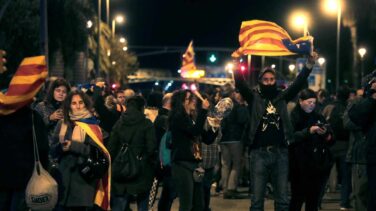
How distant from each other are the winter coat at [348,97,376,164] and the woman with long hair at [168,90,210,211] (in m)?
1.69

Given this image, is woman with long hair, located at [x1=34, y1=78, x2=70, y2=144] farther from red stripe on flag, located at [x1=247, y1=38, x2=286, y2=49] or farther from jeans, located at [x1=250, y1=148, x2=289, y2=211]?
jeans, located at [x1=250, y1=148, x2=289, y2=211]

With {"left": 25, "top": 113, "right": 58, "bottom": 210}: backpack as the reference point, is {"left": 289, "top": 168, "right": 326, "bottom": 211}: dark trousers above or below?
below

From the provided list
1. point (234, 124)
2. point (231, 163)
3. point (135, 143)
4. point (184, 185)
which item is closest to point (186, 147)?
point (184, 185)

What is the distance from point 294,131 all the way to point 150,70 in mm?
120097

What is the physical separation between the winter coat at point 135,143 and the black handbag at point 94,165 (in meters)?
0.64

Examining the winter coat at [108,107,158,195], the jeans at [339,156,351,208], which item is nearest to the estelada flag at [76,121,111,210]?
the winter coat at [108,107,158,195]

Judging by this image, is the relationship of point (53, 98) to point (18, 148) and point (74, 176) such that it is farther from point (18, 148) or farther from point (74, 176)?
point (18, 148)

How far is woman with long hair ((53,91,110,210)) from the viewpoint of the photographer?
28.2 ft

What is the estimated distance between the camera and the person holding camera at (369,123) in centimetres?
821

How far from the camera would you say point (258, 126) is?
29.2 feet

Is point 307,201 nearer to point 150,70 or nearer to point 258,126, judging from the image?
point 258,126

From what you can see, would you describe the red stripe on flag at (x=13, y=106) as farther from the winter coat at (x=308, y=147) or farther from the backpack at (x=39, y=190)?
the winter coat at (x=308, y=147)

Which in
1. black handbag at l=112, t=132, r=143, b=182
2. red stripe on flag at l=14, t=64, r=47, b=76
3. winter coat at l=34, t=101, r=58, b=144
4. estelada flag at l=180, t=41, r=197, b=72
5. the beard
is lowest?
black handbag at l=112, t=132, r=143, b=182

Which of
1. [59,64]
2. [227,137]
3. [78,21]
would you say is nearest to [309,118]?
[227,137]
